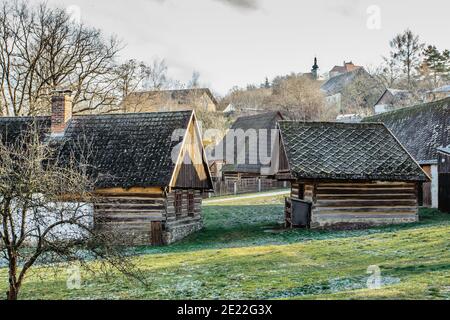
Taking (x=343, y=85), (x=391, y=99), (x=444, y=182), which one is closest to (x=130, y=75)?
(x=444, y=182)

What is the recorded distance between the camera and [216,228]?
2730 cm

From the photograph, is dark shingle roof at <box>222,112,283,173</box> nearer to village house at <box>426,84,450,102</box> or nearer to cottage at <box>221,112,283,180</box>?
cottage at <box>221,112,283,180</box>

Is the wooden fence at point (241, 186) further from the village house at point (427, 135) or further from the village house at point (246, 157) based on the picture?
the village house at point (427, 135)

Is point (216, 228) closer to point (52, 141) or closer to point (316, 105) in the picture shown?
point (52, 141)

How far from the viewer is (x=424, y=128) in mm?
32875

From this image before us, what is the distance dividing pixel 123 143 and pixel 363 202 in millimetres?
11836

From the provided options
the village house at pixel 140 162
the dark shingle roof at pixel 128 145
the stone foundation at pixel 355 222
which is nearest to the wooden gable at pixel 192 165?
the village house at pixel 140 162

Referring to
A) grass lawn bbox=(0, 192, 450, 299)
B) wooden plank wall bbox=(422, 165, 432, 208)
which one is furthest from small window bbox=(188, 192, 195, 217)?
wooden plank wall bbox=(422, 165, 432, 208)

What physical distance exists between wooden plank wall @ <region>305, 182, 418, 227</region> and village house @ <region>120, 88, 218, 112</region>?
60.4ft

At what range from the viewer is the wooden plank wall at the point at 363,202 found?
24.5 metres

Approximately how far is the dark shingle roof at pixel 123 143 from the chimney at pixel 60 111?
1.16 ft

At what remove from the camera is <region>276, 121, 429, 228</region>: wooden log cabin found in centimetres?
2433
